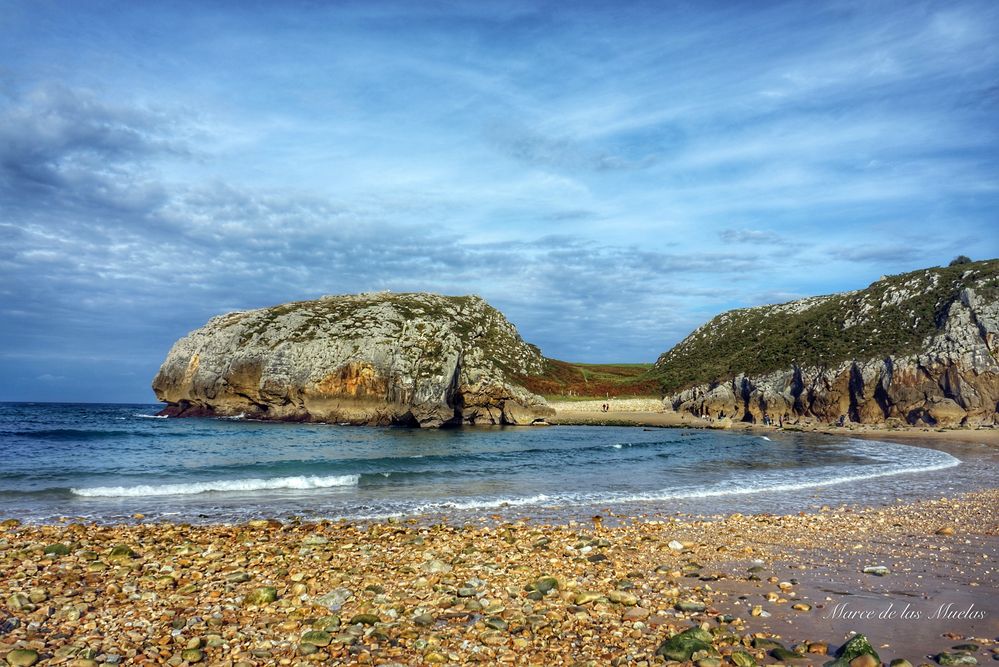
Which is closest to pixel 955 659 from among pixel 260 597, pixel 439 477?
pixel 260 597

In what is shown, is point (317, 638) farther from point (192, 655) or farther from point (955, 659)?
point (955, 659)

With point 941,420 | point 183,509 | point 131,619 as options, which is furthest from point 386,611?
point 941,420

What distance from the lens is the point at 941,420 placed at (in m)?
62.2

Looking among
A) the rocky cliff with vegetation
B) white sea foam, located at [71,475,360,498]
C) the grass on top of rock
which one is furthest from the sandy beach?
the grass on top of rock

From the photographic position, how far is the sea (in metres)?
18.2

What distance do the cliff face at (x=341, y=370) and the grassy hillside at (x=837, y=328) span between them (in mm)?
34662

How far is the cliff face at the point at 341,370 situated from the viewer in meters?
60.8

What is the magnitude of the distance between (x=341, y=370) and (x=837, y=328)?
67169 millimetres

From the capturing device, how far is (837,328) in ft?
266

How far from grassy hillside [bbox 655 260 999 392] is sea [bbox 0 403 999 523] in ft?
98.3

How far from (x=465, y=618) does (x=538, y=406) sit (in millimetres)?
62561

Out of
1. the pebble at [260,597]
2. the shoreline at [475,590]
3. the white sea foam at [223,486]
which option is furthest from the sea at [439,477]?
the pebble at [260,597]

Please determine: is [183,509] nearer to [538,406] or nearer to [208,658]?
[208,658]

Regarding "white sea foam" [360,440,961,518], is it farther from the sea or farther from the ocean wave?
the ocean wave
